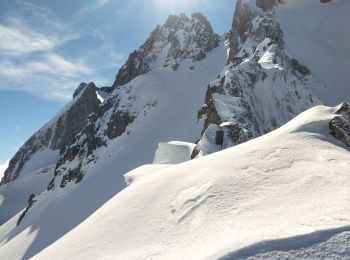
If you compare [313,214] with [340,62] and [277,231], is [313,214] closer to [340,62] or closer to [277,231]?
[277,231]

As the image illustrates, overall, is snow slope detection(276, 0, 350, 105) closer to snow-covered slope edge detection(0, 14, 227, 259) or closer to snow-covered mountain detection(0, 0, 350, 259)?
snow-covered mountain detection(0, 0, 350, 259)

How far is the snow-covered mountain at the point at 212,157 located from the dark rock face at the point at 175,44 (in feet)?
0.91

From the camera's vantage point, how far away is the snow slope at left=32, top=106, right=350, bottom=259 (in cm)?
705

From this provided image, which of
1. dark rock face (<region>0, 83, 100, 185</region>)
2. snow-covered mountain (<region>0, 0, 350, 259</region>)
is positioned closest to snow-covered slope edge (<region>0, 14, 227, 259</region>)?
snow-covered mountain (<region>0, 0, 350, 259</region>)

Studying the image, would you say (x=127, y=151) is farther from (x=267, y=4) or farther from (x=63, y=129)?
(x=63, y=129)

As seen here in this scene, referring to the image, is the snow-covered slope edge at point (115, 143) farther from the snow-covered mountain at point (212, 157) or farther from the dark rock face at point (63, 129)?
the dark rock face at point (63, 129)

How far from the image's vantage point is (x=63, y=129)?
11431 centimetres

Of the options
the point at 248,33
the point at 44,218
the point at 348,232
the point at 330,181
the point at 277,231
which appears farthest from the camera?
the point at 44,218

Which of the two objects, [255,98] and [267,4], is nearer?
[255,98]

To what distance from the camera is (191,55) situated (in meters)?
81.2

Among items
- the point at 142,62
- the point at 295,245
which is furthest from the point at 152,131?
the point at 295,245

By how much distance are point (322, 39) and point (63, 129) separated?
81.8 meters

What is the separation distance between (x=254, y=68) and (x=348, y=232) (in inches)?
1160

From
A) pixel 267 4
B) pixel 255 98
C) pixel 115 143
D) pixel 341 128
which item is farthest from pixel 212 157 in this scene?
pixel 115 143
